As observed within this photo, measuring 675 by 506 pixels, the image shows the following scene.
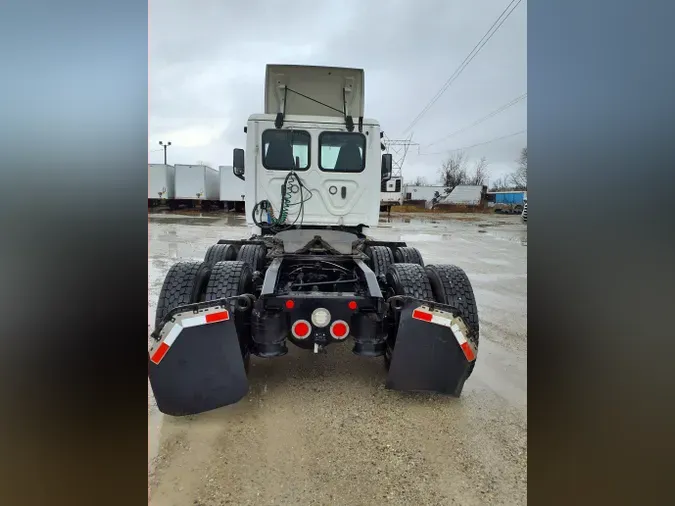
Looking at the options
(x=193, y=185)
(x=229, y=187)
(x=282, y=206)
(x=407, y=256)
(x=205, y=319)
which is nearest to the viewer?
(x=205, y=319)

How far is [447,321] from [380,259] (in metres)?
2.04

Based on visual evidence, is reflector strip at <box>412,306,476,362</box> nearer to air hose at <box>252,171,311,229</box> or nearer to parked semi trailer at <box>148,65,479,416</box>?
parked semi trailer at <box>148,65,479,416</box>

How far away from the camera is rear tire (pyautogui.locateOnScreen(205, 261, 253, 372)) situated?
11.2 ft

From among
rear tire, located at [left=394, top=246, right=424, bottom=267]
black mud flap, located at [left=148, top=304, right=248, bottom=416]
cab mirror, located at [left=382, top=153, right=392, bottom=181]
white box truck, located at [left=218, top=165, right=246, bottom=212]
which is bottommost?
black mud flap, located at [left=148, top=304, right=248, bottom=416]

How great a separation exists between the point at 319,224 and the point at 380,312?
213cm

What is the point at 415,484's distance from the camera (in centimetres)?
241

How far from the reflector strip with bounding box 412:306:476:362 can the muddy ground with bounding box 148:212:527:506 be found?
0.55 meters

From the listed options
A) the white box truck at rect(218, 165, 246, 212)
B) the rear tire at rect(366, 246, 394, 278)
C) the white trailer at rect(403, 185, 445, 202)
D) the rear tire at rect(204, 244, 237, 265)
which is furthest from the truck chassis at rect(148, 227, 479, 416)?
the white trailer at rect(403, 185, 445, 202)

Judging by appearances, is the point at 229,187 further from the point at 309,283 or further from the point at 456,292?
the point at 456,292

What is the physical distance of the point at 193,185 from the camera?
28.6 meters

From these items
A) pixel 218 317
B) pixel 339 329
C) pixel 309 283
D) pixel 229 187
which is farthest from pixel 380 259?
pixel 229 187
